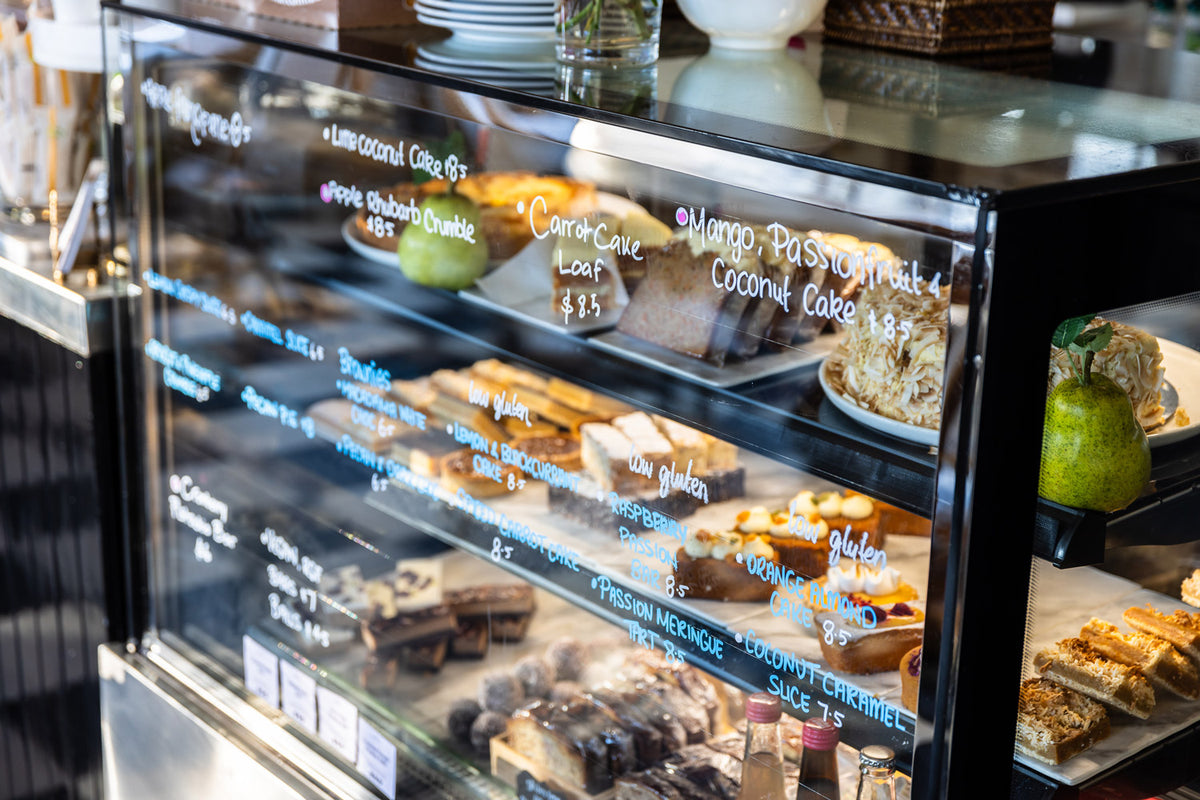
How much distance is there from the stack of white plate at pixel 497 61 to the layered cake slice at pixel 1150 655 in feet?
1.91

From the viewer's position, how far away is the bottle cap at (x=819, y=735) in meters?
0.86

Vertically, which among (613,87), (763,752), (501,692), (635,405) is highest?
(613,87)

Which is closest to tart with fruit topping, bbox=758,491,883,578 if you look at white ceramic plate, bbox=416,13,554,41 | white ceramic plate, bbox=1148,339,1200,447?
white ceramic plate, bbox=1148,339,1200,447

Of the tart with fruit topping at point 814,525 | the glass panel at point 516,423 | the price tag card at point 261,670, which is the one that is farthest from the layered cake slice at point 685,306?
the price tag card at point 261,670

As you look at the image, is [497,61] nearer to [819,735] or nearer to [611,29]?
[611,29]

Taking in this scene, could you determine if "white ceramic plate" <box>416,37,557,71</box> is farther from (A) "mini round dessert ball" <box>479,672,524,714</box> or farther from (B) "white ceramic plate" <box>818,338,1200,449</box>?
(A) "mini round dessert ball" <box>479,672,524,714</box>

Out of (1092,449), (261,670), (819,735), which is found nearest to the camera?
(1092,449)

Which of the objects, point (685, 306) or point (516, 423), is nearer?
point (685, 306)

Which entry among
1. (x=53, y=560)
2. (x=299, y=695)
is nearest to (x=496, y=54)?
(x=299, y=695)

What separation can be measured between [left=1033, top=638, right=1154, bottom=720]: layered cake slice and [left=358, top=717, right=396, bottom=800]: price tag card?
0.66 meters

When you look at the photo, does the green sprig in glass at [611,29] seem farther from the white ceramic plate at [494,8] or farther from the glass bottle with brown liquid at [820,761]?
the glass bottle with brown liquid at [820,761]

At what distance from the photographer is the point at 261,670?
142cm

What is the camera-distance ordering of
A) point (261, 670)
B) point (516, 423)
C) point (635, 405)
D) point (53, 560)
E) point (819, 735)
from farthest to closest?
point (53, 560) < point (261, 670) < point (516, 423) < point (635, 405) < point (819, 735)

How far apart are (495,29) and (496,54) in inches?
2.6
